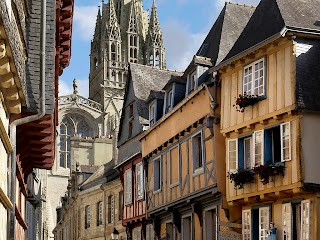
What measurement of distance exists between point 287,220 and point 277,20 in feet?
15.0

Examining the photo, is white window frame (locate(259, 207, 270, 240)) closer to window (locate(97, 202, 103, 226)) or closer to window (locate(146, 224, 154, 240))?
window (locate(146, 224, 154, 240))

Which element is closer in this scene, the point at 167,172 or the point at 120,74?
the point at 167,172

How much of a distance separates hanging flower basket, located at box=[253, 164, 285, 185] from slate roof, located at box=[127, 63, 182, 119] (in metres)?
11.1

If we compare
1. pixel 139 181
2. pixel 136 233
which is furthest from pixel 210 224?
pixel 136 233

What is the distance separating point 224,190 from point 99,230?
17352 millimetres

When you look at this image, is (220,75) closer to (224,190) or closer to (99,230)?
(224,190)

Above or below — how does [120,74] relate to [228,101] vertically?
above

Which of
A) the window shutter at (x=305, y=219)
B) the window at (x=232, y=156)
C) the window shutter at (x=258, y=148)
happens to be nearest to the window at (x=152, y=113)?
the window at (x=232, y=156)

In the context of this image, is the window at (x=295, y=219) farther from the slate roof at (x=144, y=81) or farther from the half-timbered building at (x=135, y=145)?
the slate roof at (x=144, y=81)

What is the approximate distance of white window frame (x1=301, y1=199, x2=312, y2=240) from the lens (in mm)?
15398

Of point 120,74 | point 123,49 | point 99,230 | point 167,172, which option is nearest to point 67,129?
point 120,74

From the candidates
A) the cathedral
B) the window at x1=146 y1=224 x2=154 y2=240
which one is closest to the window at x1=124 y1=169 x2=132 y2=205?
the window at x1=146 y1=224 x2=154 y2=240

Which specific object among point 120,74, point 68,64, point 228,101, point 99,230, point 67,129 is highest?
point 120,74

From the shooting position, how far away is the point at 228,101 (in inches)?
732
